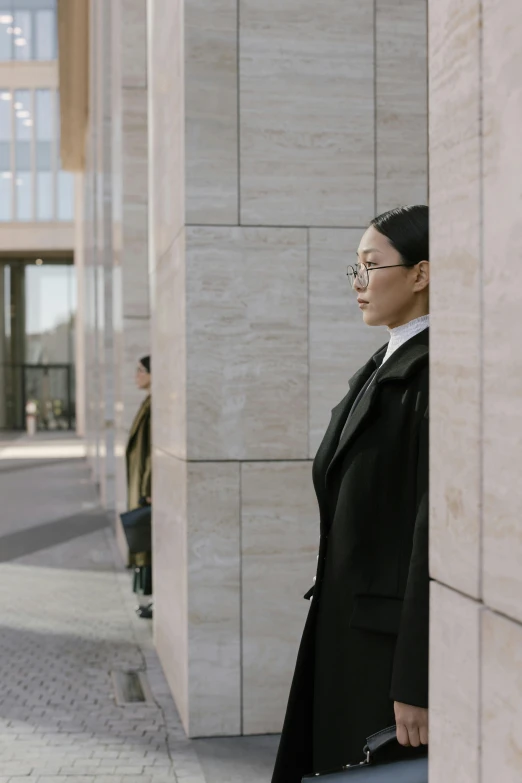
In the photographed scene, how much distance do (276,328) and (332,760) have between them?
A: 2.59 metres

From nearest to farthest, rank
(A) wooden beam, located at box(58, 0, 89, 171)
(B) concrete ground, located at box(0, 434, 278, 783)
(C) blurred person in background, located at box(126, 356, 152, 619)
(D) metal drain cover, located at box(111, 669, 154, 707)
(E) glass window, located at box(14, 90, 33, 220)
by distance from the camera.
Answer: (B) concrete ground, located at box(0, 434, 278, 783) < (D) metal drain cover, located at box(111, 669, 154, 707) < (C) blurred person in background, located at box(126, 356, 152, 619) < (A) wooden beam, located at box(58, 0, 89, 171) < (E) glass window, located at box(14, 90, 33, 220)

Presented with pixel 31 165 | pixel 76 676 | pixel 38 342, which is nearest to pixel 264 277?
pixel 76 676

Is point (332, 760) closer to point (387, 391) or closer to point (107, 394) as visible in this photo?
point (387, 391)

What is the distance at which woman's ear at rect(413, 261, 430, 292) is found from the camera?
3.01 m

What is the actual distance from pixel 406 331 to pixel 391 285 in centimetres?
13

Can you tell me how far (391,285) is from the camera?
9.86ft

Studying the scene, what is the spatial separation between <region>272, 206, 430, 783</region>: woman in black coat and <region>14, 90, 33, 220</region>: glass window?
45.3 metres

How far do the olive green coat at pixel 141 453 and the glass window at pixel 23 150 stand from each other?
131 feet

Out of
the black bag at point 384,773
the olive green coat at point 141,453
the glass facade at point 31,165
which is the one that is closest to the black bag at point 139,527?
the olive green coat at point 141,453

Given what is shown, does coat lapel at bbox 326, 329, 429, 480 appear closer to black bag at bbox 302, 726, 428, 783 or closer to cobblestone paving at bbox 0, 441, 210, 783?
black bag at bbox 302, 726, 428, 783

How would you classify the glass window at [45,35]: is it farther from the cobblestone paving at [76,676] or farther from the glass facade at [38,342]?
the cobblestone paving at [76,676]

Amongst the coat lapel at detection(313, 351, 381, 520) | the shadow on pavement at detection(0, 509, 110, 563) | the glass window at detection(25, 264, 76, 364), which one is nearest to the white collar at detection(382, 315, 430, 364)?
the coat lapel at detection(313, 351, 381, 520)

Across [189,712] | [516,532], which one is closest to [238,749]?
[189,712]

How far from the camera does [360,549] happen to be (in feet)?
9.48
